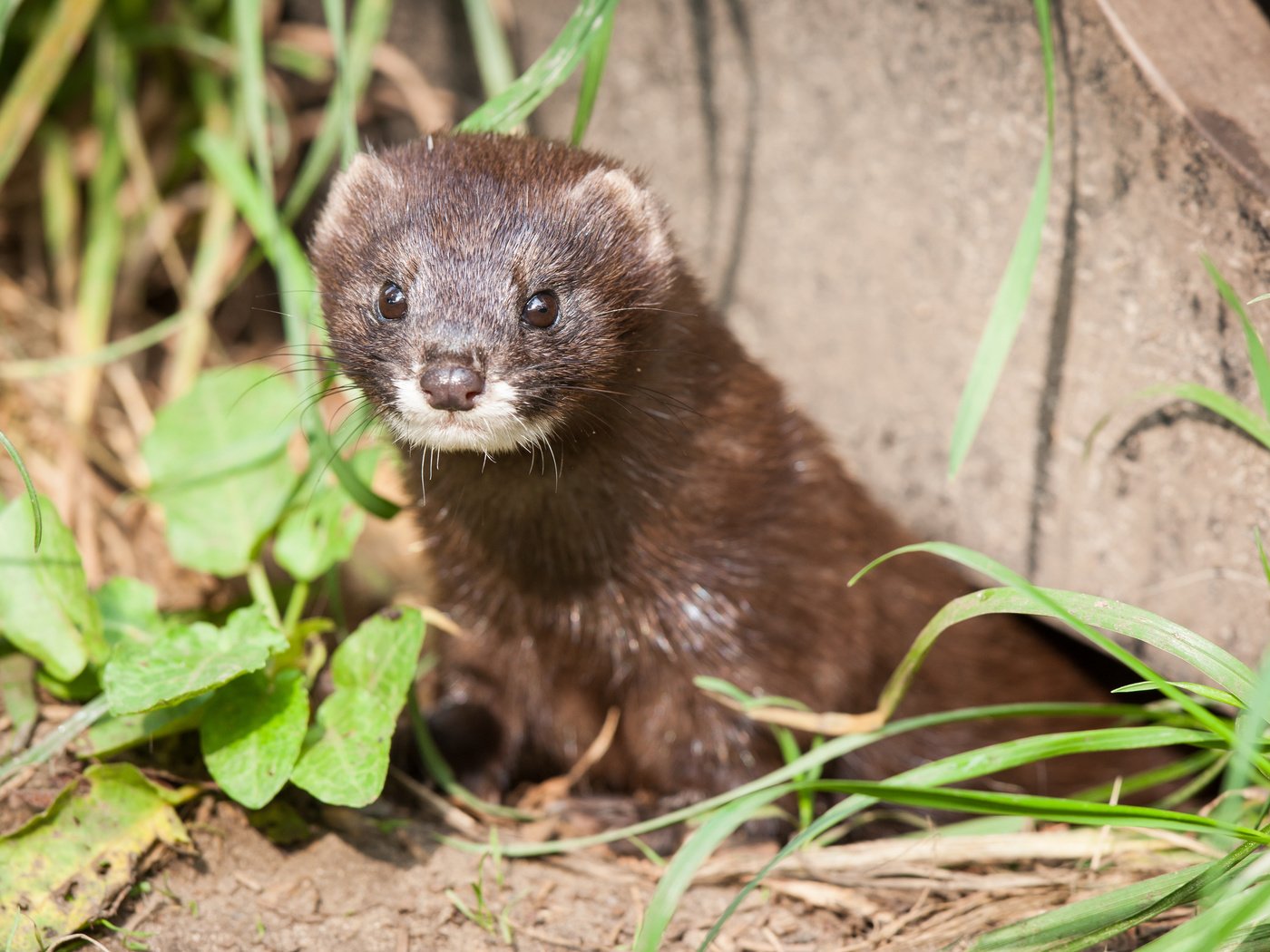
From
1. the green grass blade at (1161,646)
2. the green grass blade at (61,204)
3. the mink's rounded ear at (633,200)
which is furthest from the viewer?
the green grass blade at (61,204)

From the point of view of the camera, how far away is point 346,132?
129 inches

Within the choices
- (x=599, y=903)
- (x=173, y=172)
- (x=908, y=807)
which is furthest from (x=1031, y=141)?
(x=173, y=172)

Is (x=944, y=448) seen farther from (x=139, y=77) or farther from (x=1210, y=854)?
(x=139, y=77)

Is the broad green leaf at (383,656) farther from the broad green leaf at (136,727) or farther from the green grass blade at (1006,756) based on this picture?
the green grass blade at (1006,756)

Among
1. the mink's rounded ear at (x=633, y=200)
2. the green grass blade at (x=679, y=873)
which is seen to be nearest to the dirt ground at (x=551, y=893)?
the green grass blade at (x=679, y=873)

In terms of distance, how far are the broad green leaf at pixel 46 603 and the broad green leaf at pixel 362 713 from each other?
0.59 meters

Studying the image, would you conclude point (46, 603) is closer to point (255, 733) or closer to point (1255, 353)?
point (255, 733)

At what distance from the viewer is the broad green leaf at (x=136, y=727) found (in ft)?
9.62

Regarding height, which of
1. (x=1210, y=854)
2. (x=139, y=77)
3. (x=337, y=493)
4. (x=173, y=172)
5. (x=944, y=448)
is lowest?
(x=1210, y=854)

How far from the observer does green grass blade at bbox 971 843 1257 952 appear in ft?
7.37

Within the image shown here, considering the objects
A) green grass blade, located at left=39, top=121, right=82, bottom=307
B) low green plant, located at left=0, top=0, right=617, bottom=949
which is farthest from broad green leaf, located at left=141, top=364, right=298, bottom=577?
green grass blade, located at left=39, top=121, right=82, bottom=307

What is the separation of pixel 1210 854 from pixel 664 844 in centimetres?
130

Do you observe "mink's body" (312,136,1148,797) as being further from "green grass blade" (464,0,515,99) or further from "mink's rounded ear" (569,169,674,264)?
"green grass blade" (464,0,515,99)

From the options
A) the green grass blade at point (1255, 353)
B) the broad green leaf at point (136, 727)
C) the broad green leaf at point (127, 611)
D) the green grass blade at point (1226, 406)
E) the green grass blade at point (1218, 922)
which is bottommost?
the broad green leaf at point (136, 727)
